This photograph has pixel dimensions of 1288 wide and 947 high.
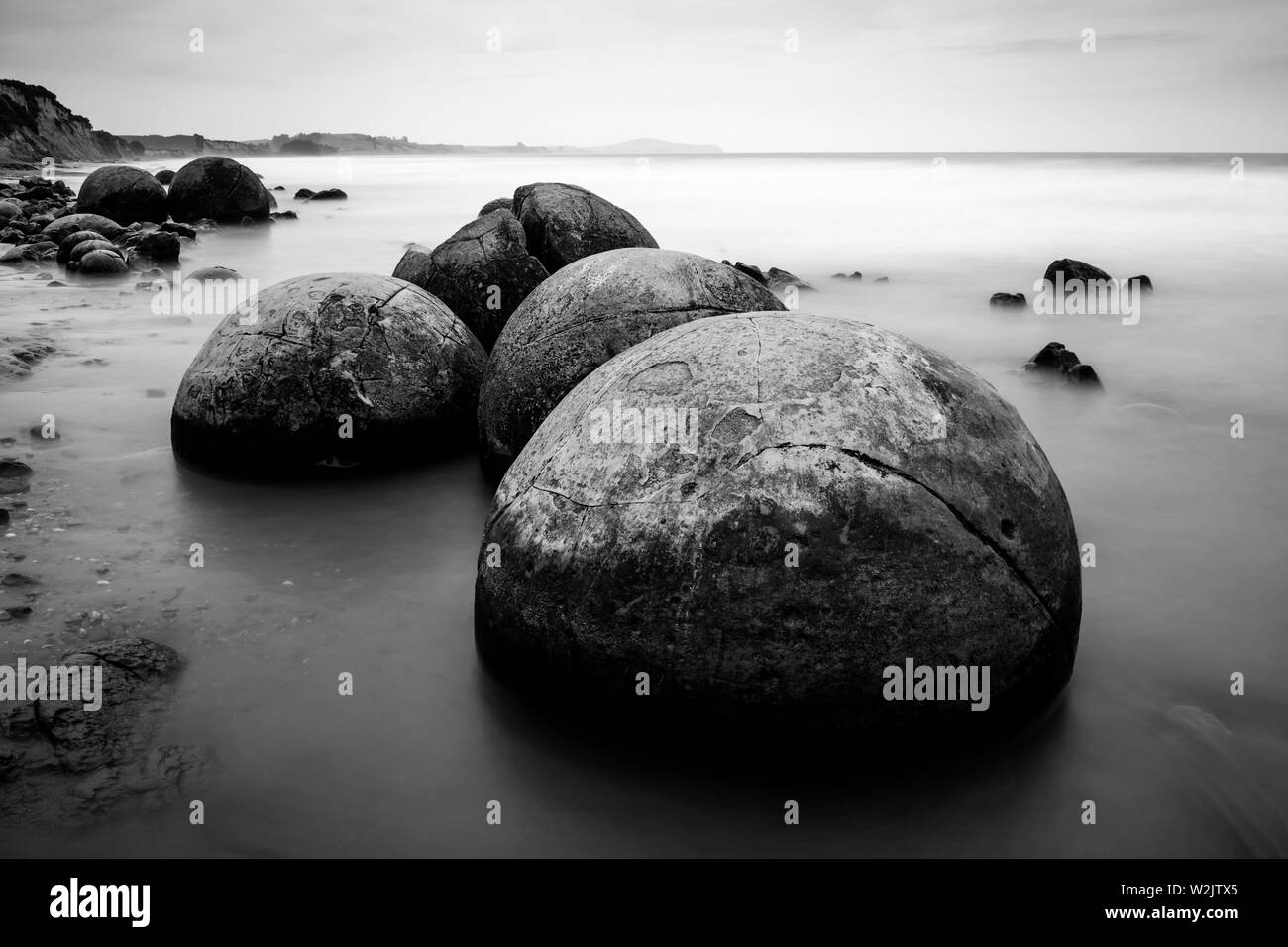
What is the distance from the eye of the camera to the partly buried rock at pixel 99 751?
334cm

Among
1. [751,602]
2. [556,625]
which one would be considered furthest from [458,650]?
[751,602]

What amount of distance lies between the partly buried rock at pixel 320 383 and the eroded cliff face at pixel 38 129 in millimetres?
55509

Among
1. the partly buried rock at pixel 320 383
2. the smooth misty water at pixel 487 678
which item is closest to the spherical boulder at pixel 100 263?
the smooth misty water at pixel 487 678

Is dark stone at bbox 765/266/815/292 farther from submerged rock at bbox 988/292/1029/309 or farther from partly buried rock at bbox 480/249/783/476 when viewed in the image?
partly buried rock at bbox 480/249/783/476

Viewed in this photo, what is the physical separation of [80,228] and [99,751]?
63.3 ft

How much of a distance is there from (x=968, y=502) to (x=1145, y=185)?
51.1 m

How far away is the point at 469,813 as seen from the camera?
3.39 metres

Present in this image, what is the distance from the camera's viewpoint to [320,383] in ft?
20.2

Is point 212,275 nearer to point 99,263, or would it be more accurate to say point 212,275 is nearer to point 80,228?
point 99,263

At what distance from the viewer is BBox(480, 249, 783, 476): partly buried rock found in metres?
5.64

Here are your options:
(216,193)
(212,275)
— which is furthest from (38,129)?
(212,275)

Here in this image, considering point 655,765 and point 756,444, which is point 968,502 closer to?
point 756,444

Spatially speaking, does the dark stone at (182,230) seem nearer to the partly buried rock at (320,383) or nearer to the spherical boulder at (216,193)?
the spherical boulder at (216,193)

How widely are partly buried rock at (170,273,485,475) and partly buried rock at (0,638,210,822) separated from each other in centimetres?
232
